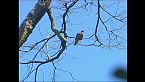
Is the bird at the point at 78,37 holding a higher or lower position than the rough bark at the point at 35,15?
lower

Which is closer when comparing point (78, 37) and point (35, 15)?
point (78, 37)

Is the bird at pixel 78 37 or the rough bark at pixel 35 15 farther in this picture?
the rough bark at pixel 35 15

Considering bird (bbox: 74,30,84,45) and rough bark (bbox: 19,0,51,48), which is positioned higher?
rough bark (bbox: 19,0,51,48)

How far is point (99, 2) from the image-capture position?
2.73m

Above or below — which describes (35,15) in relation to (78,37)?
above

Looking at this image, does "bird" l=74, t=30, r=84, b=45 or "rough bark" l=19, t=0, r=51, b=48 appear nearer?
"bird" l=74, t=30, r=84, b=45
